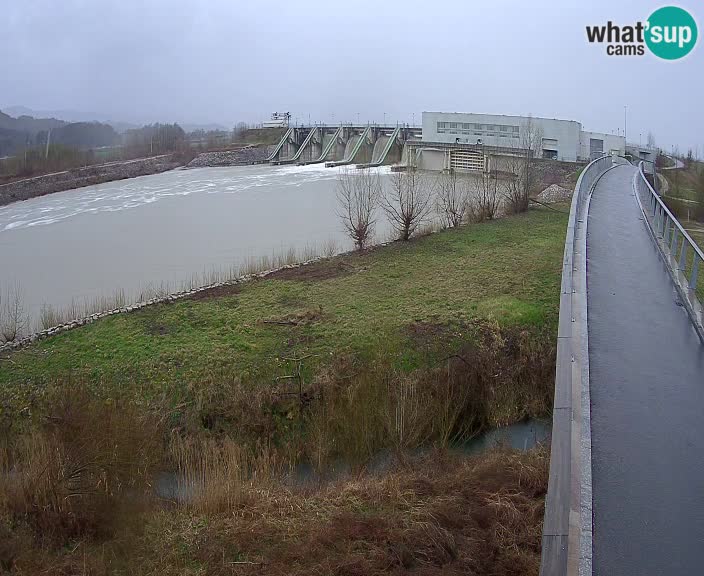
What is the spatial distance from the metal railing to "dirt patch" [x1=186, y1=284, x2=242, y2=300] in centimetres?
853

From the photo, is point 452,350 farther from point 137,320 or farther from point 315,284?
point 137,320

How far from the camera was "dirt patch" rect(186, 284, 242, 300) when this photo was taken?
45.1 ft

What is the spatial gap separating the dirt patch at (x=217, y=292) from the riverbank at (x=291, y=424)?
111 mm

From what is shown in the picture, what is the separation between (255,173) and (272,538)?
150ft

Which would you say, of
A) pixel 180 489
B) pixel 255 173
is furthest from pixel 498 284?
pixel 255 173

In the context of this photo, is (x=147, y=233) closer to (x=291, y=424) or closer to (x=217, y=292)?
(x=217, y=292)

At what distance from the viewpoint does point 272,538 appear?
567cm

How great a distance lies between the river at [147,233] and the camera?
16875mm

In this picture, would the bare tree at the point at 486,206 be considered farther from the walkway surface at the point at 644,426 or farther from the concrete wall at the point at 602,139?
the concrete wall at the point at 602,139

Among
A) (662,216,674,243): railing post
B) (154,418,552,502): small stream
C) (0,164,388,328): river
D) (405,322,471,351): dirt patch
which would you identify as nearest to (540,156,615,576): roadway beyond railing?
(154,418,552,502): small stream

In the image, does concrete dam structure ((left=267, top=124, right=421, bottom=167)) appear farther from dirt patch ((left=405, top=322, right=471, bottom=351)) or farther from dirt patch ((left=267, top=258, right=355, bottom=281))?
dirt patch ((left=405, top=322, right=471, bottom=351))

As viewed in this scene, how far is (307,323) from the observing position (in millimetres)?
11656

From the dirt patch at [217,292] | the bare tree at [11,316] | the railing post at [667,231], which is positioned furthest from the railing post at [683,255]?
the bare tree at [11,316]

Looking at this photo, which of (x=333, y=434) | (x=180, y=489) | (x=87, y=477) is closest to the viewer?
(x=87, y=477)
